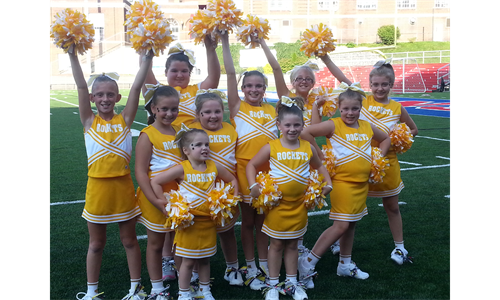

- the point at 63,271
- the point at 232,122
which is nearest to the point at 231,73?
the point at 232,122

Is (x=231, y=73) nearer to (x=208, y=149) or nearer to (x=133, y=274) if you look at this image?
(x=208, y=149)

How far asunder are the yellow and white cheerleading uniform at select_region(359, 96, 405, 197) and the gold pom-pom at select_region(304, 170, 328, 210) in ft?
2.77

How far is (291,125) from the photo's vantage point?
3492 millimetres

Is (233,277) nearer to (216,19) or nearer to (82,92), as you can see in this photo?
(82,92)

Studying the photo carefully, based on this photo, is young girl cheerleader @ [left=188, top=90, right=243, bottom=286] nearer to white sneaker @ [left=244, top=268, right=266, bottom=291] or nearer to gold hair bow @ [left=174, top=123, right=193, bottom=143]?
white sneaker @ [left=244, top=268, right=266, bottom=291]

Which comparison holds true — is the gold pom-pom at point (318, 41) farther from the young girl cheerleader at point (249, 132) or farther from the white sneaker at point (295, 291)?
the white sneaker at point (295, 291)

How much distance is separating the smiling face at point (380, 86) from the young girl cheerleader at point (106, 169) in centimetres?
193

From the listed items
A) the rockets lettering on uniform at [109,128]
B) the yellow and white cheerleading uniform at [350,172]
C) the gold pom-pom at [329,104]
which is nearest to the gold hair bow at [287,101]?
the yellow and white cheerleading uniform at [350,172]

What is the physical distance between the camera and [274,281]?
353cm

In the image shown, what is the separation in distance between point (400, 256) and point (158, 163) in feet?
7.20

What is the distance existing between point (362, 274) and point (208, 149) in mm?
1601

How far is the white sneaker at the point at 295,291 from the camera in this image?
11.3 ft

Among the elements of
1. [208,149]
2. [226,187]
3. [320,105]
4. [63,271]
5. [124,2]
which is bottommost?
[63,271]
